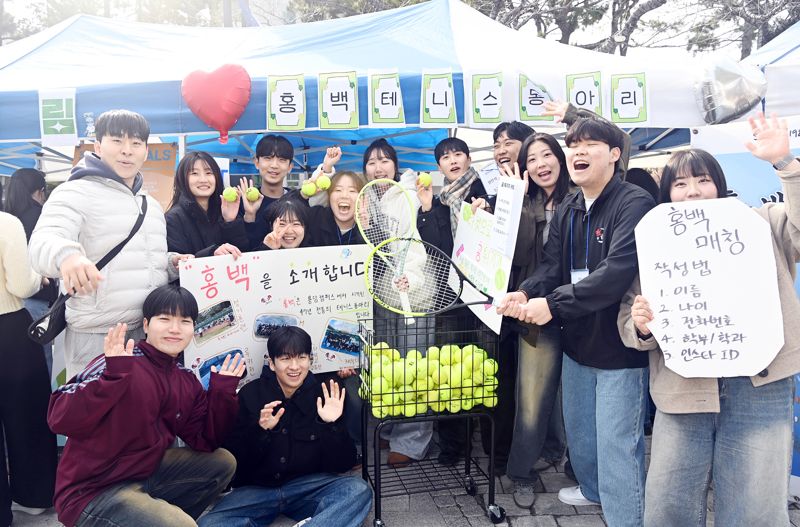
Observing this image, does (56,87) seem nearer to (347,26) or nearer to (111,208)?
(111,208)

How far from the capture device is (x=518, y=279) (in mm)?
3467

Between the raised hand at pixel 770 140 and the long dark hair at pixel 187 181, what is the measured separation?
302cm

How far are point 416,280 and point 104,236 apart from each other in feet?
5.54

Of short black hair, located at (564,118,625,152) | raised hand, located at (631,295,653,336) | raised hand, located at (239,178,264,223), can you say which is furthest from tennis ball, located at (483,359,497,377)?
raised hand, located at (239,178,264,223)

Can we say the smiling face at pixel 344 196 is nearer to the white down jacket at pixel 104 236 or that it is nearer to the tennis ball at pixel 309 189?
the tennis ball at pixel 309 189

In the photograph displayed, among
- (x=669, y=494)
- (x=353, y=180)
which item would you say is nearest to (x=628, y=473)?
(x=669, y=494)

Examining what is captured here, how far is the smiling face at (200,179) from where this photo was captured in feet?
→ 11.8

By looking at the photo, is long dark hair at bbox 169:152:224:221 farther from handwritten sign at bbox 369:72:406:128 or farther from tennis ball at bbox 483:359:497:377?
tennis ball at bbox 483:359:497:377

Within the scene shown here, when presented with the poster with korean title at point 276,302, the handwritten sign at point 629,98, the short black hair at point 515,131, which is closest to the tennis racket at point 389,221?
the poster with korean title at point 276,302

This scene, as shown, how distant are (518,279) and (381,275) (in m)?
0.86

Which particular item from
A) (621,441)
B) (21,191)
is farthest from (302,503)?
(21,191)

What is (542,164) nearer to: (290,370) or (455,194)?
(455,194)

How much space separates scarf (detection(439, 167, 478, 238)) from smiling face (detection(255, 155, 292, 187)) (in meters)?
1.27

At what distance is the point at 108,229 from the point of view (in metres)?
2.89
